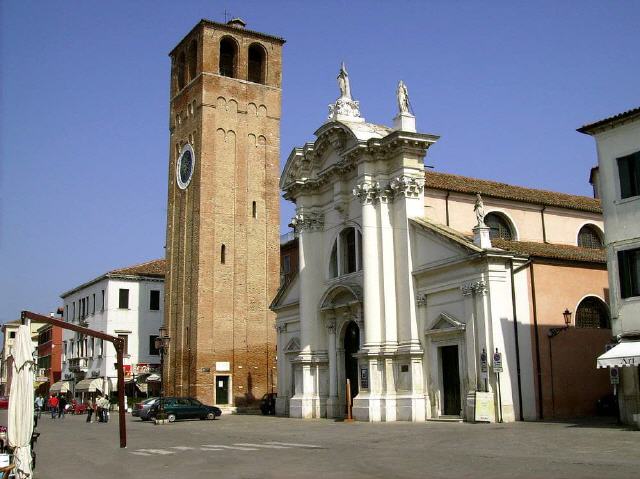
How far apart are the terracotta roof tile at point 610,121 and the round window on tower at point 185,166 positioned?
99.0 feet

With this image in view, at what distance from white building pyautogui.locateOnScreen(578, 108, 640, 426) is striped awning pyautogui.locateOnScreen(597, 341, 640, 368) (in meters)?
0.03

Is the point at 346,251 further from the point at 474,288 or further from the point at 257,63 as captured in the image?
the point at 257,63

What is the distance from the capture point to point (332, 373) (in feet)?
114

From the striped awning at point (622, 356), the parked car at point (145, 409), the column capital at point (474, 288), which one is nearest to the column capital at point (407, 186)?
the column capital at point (474, 288)

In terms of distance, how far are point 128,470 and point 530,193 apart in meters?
27.4

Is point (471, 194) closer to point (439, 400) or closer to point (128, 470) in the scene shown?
point (439, 400)

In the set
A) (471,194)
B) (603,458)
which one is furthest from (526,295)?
(603,458)

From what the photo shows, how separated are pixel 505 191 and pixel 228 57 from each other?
24.0m

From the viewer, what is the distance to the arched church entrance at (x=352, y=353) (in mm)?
33844

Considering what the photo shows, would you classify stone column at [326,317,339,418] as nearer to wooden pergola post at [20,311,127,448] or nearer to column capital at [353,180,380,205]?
column capital at [353,180,380,205]

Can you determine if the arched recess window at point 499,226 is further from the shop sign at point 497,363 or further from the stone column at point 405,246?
the shop sign at point 497,363

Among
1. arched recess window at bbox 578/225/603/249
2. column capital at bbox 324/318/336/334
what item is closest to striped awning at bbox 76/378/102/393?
column capital at bbox 324/318/336/334

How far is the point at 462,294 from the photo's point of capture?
91.8 feet

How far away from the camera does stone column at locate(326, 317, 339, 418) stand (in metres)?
34.3
